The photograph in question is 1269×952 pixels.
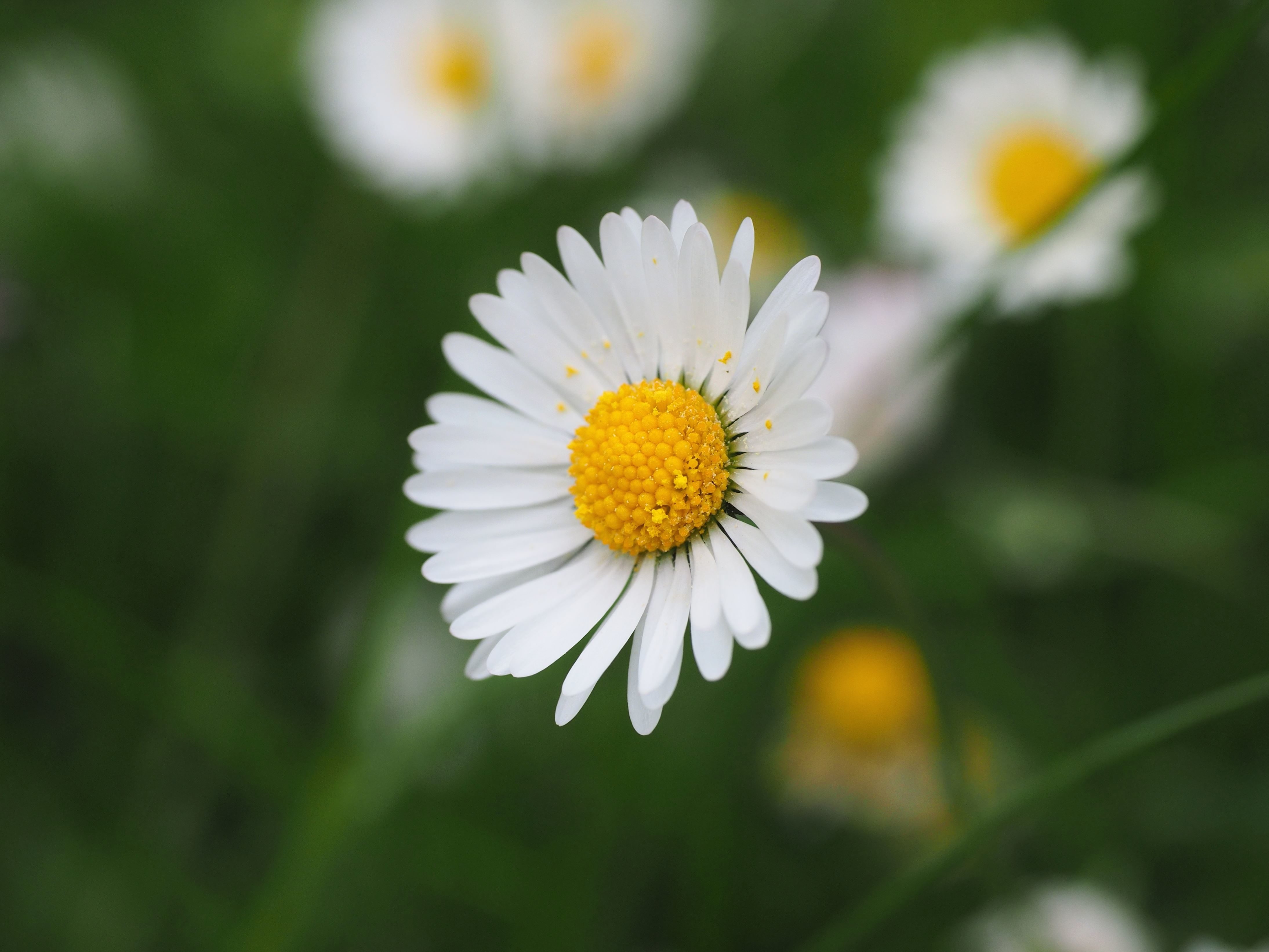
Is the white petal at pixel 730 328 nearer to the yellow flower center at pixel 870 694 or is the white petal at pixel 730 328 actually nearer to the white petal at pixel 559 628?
the white petal at pixel 559 628

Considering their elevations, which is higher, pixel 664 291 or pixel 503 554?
pixel 664 291

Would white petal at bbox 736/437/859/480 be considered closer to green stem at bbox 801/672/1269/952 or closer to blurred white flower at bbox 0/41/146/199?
green stem at bbox 801/672/1269/952

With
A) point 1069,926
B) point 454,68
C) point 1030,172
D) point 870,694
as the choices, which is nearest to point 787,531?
point 1069,926

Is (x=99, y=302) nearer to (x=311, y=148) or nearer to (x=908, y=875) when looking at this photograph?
(x=311, y=148)

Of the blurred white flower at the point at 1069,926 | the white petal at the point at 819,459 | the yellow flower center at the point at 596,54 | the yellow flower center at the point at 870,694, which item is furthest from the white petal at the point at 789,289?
the yellow flower center at the point at 596,54

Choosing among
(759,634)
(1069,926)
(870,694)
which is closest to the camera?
(759,634)

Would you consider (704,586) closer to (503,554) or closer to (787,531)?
(787,531)

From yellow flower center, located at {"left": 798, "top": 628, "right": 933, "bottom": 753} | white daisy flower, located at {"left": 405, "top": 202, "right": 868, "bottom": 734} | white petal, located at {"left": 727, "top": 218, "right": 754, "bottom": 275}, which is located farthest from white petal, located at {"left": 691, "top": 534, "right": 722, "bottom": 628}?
yellow flower center, located at {"left": 798, "top": 628, "right": 933, "bottom": 753}
